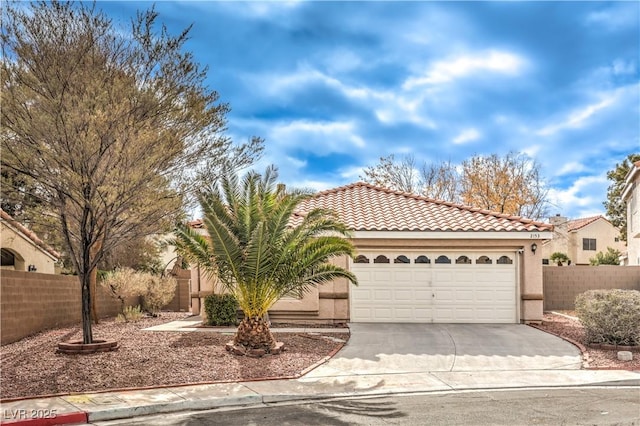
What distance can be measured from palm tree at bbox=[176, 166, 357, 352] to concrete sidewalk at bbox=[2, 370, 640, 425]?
2627 mm

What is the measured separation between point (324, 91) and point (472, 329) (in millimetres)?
8035

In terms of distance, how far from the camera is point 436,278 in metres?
19.0

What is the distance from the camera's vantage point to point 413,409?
30.0 ft

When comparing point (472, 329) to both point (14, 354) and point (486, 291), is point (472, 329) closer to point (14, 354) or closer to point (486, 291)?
point (486, 291)

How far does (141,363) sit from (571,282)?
17961 mm

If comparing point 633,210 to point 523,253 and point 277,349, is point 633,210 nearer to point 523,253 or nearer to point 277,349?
point 523,253

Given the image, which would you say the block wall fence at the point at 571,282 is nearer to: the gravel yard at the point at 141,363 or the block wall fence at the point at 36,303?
the gravel yard at the point at 141,363

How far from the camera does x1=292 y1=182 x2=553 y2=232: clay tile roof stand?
18984 millimetres

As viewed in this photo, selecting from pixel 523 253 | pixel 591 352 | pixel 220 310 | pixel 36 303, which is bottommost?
pixel 591 352

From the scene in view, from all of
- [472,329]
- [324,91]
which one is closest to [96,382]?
[324,91]

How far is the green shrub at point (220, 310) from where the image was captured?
58.8 feet

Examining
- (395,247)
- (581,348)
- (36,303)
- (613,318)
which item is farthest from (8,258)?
(613,318)

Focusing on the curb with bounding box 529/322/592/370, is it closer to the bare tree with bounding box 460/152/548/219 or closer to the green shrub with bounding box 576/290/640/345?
the green shrub with bounding box 576/290/640/345

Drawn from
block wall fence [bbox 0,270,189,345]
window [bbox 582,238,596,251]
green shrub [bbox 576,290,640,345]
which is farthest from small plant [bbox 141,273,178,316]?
window [bbox 582,238,596,251]
